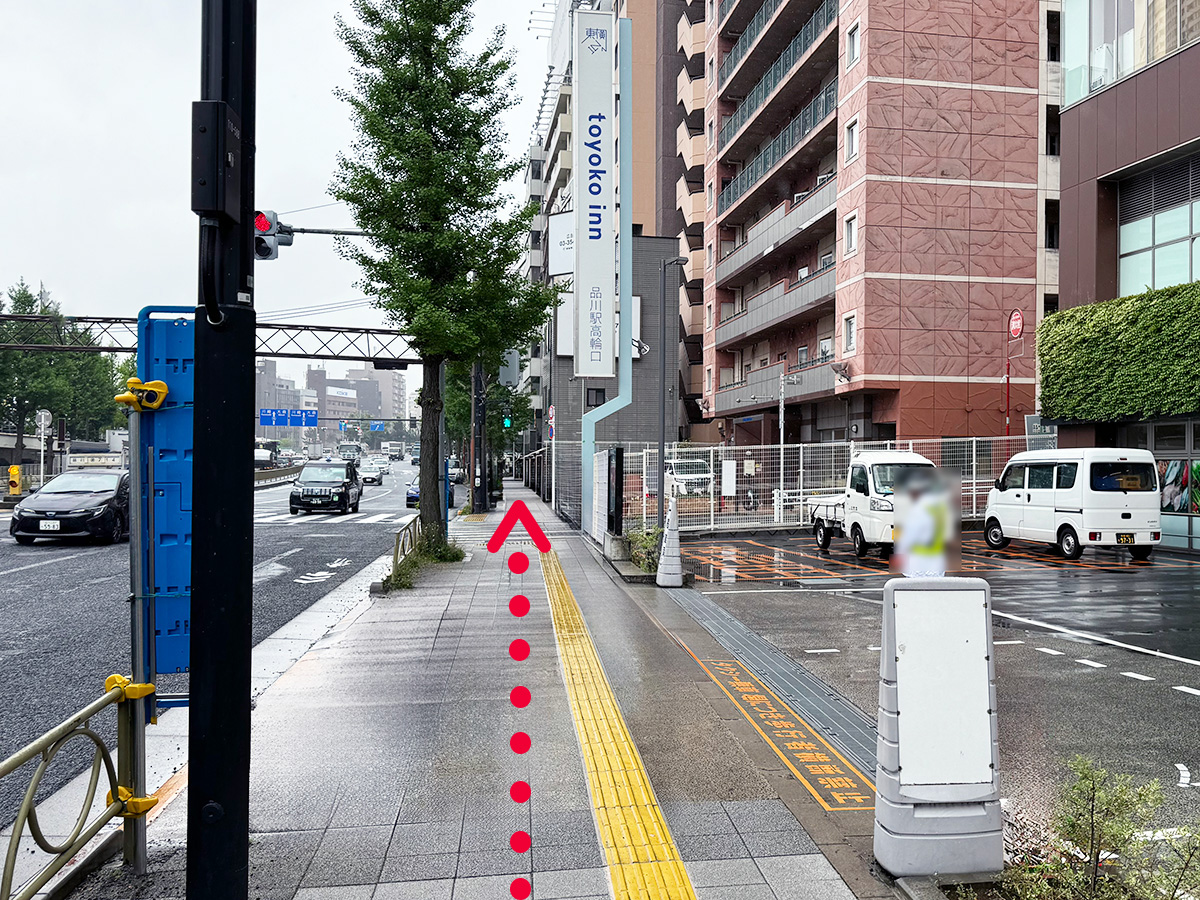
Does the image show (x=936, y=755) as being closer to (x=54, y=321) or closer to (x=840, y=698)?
(x=840, y=698)

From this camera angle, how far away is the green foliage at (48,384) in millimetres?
61406

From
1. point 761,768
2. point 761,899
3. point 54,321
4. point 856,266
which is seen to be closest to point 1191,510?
point 856,266

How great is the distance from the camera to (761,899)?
11.2 ft

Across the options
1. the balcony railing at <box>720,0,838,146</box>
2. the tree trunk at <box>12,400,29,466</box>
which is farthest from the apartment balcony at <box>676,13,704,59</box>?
the tree trunk at <box>12,400,29,466</box>

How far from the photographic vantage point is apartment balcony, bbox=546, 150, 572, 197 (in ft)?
182

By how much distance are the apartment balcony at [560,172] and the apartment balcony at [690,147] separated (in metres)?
9.49

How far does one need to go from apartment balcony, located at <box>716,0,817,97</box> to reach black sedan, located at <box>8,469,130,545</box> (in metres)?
29.3

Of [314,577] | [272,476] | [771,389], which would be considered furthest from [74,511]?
[272,476]

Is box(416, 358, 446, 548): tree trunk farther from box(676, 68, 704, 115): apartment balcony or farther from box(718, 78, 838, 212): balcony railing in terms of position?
box(676, 68, 704, 115): apartment balcony

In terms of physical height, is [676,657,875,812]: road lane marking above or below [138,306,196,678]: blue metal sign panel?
below

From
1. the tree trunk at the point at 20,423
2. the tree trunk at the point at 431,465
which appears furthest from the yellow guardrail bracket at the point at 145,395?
the tree trunk at the point at 20,423

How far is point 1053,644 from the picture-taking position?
855 centimetres

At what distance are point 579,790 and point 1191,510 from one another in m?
18.9

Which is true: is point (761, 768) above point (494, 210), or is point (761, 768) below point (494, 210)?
below
